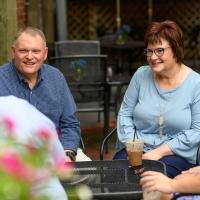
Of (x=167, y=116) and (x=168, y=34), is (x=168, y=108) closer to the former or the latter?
(x=167, y=116)

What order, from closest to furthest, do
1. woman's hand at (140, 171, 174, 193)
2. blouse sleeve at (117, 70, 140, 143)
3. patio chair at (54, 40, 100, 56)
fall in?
woman's hand at (140, 171, 174, 193) → blouse sleeve at (117, 70, 140, 143) → patio chair at (54, 40, 100, 56)

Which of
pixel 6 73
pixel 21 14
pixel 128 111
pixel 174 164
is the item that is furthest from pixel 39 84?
pixel 21 14

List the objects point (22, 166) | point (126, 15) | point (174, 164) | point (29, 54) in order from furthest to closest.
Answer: point (126, 15) < point (174, 164) < point (29, 54) < point (22, 166)

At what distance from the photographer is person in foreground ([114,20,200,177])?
327 cm

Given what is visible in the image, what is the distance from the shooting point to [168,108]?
3.31 m

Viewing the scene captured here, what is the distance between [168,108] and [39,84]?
29.0 inches

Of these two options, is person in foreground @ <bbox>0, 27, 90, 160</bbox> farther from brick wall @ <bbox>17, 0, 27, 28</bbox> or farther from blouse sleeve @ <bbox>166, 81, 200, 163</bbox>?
brick wall @ <bbox>17, 0, 27, 28</bbox>

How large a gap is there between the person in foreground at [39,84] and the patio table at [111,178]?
51 cm

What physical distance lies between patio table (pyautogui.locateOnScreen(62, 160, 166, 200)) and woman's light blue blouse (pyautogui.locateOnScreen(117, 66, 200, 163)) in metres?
0.61

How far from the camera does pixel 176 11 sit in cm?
1418

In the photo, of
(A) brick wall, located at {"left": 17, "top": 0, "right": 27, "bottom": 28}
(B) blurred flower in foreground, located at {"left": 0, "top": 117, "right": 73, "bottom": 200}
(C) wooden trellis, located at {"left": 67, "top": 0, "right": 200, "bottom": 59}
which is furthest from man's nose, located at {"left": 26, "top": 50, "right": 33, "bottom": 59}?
(C) wooden trellis, located at {"left": 67, "top": 0, "right": 200, "bottom": 59}

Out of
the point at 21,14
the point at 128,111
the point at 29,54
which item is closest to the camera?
the point at 29,54

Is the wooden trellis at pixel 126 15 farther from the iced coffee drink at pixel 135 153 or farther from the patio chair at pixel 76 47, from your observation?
the iced coffee drink at pixel 135 153

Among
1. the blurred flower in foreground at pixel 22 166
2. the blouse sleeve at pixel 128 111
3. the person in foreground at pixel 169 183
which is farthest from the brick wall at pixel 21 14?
the blurred flower in foreground at pixel 22 166
